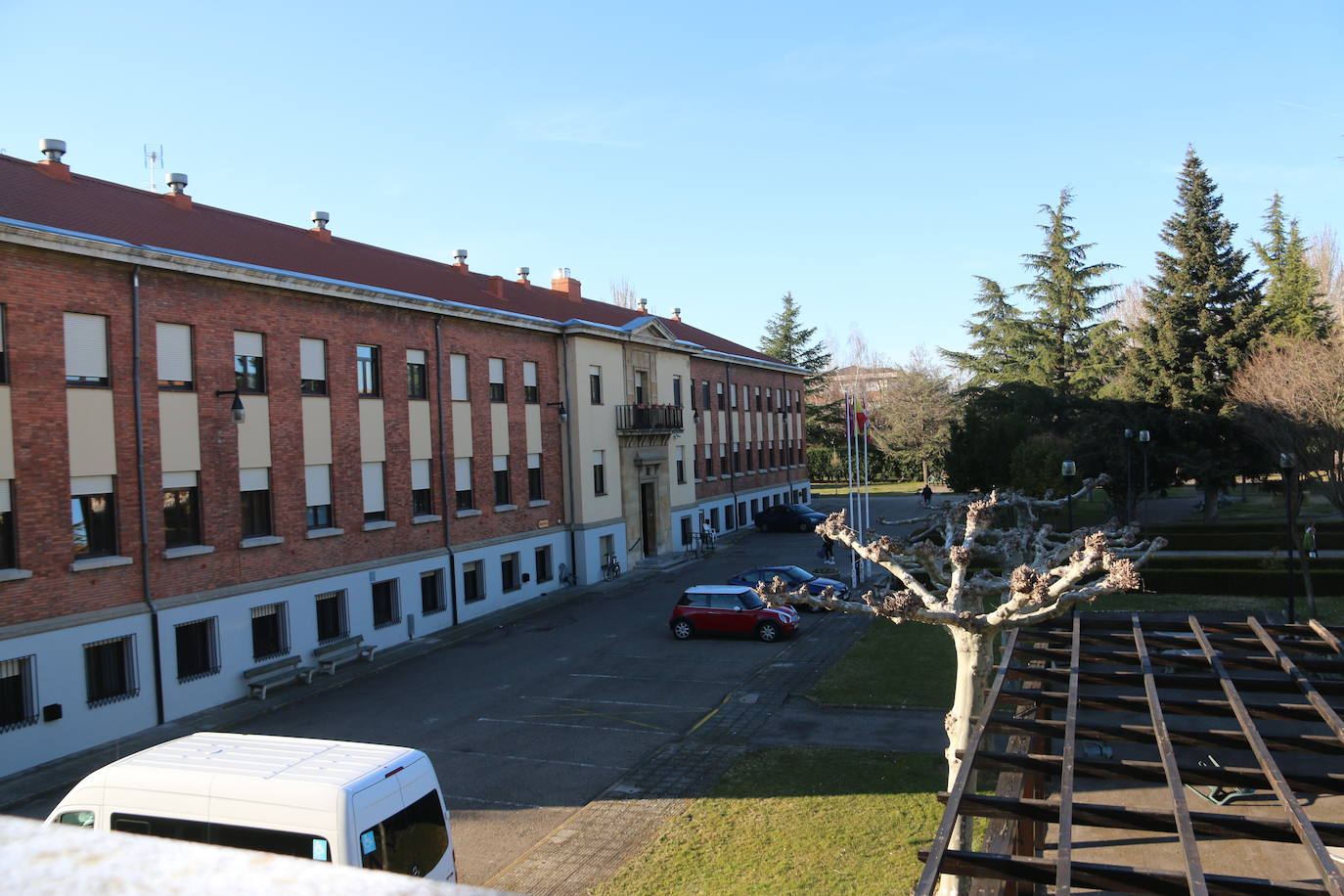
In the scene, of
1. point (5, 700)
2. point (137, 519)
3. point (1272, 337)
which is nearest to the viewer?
point (5, 700)

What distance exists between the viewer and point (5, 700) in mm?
16953

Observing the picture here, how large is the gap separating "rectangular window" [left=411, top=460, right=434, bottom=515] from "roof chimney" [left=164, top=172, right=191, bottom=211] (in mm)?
9355

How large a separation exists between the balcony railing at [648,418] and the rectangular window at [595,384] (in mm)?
1274

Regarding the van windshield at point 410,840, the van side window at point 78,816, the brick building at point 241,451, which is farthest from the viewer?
the brick building at point 241,451

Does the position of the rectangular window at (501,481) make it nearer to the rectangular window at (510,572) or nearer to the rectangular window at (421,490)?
the rectangular window at (510,572)

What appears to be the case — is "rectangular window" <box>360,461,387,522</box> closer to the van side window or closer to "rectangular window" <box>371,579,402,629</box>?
"rectangular window" <box>371,579,402,629</box>

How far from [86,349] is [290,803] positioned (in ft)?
46.1

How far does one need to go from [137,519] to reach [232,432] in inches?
123

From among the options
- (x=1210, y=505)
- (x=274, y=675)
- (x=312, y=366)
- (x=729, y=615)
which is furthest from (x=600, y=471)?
(x=1210, y=505)

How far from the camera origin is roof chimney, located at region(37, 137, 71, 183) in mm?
22094

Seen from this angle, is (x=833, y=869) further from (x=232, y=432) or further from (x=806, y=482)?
(x=806, y=482)

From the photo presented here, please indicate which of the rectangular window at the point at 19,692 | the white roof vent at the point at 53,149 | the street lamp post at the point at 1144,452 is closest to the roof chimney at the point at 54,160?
the white roof vent at the point at 53,149

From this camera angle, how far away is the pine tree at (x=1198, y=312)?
4288 centimetres

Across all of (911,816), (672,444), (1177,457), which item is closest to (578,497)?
(672,444)
